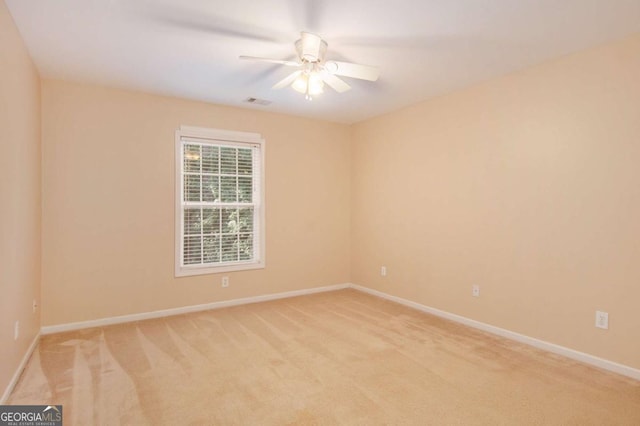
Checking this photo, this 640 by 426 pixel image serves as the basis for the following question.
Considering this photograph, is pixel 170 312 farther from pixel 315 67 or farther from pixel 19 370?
pixel 315 67

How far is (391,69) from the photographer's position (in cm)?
326

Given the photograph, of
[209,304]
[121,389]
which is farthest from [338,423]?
[209,304]

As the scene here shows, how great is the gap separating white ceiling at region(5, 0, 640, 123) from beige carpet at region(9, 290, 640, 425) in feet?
8.29

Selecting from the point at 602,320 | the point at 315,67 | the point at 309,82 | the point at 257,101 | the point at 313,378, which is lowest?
the point at 313,378

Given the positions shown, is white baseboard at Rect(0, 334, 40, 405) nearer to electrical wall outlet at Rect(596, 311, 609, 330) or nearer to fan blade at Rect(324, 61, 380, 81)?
fan blade at Rect(324, 61, 380, 81)

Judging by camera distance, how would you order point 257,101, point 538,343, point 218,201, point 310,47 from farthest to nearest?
point 218,201, point 257,101, point 538,343, point 310,47

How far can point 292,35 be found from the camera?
2.63 metres

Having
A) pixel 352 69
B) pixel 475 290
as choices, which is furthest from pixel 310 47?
pixel 475 290

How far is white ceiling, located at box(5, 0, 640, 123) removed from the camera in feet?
7.43

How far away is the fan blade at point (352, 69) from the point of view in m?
2.58

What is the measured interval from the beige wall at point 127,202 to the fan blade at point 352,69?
7.30ft

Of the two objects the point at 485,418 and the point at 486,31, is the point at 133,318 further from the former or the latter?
the point at 486,31

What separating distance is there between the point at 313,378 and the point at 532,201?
2465 mm

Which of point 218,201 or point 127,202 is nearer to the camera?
point 127,202
